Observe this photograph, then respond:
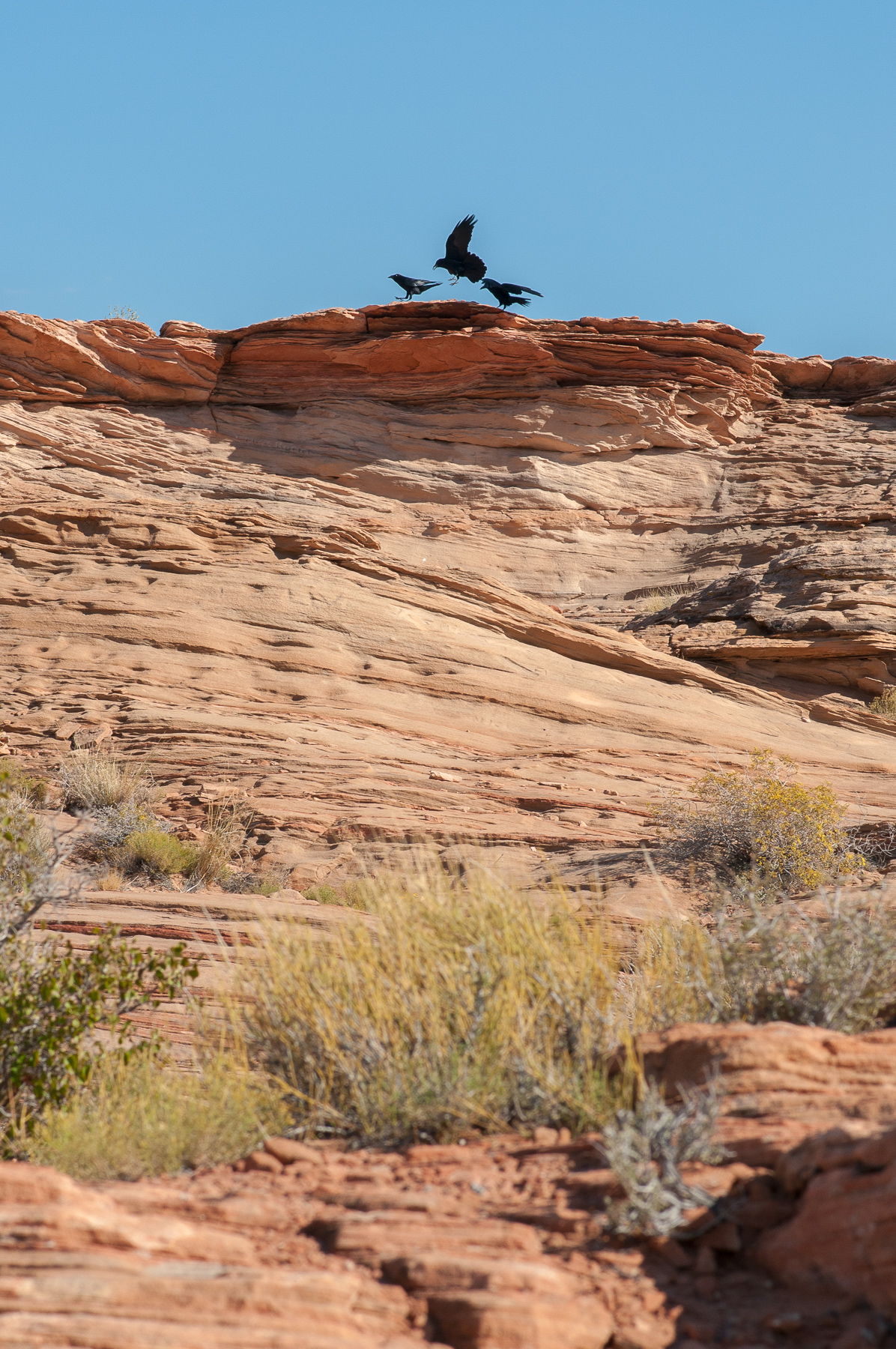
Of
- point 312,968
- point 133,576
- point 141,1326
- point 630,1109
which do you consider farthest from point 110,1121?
point 133,576

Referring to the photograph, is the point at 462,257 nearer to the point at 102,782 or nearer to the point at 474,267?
the point at 474,267

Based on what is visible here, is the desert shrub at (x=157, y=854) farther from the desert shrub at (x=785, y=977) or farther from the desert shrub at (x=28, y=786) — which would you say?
A: the desert shrub at (x=785, y=977)

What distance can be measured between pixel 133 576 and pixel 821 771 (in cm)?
1021

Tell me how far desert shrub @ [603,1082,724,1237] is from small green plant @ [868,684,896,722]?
46.0 feet

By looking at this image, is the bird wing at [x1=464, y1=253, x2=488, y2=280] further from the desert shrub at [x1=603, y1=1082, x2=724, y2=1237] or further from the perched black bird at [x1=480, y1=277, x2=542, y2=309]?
the desert shrub at [x1=603, y1=1082, x2=724, y2=1237]

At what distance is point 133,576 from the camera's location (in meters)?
15.2

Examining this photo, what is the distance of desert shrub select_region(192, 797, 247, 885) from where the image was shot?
9.62 meters

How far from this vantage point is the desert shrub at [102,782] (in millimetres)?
10656

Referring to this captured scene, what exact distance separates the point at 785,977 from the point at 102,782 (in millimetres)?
8095

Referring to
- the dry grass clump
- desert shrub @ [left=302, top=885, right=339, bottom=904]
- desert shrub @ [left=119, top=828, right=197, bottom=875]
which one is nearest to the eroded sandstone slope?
desert shrub @ [left=302, top=885, right=339, bottom=904]

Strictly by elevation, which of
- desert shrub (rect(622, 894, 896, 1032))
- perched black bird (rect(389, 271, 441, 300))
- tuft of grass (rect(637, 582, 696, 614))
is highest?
perched black bird (rect(389, 271, 441, 300))

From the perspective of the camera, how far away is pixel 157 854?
960cm

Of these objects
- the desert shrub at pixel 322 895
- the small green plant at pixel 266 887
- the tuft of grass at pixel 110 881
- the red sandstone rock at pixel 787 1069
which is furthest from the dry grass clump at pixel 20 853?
the red sandstone rock at pixel 787 1069

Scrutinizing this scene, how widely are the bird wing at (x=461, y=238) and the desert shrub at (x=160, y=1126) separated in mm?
21689
